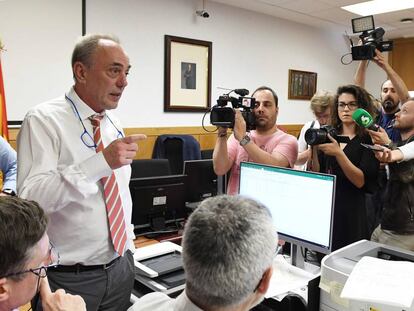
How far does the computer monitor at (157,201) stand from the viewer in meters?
2.08

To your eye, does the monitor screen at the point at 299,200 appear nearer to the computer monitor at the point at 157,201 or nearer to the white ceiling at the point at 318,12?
the computer monitor at the point at 157,201

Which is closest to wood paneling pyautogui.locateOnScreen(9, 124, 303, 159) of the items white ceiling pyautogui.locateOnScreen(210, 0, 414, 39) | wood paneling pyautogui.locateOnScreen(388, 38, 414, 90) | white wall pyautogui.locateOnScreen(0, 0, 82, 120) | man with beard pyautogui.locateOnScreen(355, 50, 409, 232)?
white wall pyautogui.locateOnScreen(0, 0, 82, 120)

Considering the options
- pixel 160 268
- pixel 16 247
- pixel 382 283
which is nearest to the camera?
pixel 16 247

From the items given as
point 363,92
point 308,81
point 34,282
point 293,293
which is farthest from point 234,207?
point 308,81

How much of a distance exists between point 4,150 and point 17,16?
1849 mm

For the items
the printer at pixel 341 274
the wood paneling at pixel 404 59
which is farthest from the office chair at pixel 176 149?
the wood paneling at pixel 404 59

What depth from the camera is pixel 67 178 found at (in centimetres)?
131

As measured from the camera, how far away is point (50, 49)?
370 centimetres

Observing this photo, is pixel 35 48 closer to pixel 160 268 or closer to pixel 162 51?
pixel 162 51

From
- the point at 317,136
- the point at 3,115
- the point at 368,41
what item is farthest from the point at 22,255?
the point at 3,115

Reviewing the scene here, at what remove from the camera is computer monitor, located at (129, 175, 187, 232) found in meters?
2.08

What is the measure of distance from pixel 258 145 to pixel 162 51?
2602mm

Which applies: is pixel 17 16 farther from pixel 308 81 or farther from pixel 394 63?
pixel 394 63

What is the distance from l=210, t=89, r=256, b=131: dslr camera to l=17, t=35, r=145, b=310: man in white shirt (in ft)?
2.57
